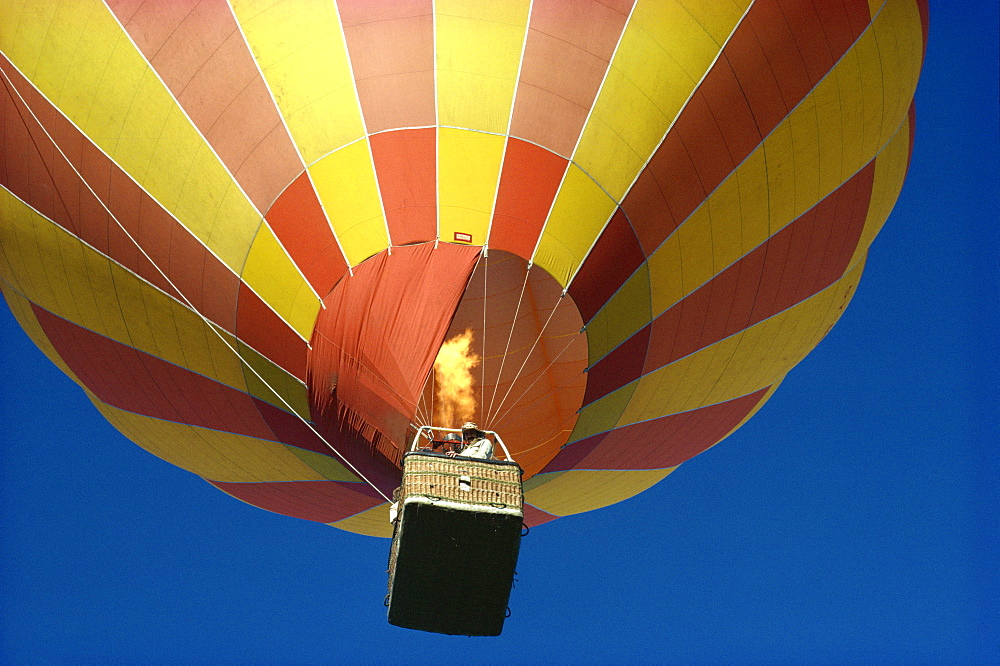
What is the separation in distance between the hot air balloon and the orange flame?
0.28 feet

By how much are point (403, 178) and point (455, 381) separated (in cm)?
159

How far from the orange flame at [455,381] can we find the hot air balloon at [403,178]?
3.3 inches

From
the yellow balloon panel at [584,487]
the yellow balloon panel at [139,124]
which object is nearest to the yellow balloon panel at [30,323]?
the yellow balloon panel at [139,124]

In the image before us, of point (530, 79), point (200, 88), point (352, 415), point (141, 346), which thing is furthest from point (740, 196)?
point (141, 346)

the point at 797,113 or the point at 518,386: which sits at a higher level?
the point at 797,113

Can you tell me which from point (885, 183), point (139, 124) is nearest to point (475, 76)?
point (139, 124)

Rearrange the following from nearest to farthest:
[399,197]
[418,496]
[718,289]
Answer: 1. [418,496]
2. [399,197]
3. [718,289]

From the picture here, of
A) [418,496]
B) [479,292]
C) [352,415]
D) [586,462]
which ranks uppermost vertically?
[479,292]

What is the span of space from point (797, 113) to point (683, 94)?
737mm

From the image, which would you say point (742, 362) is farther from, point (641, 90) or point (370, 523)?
point (370, 523)

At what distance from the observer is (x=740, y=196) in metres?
7.46

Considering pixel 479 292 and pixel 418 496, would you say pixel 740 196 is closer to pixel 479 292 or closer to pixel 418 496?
pixel 479 292

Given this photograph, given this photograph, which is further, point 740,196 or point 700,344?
point 700,344

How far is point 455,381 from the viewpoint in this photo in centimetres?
818
